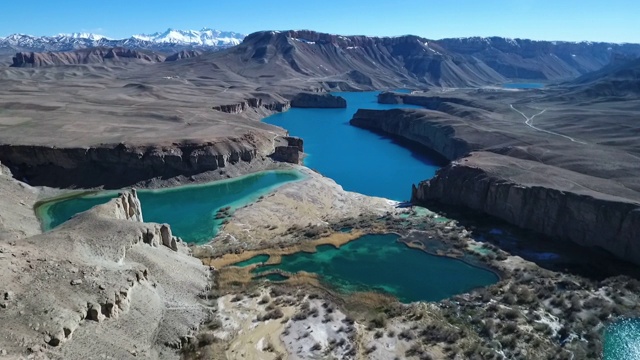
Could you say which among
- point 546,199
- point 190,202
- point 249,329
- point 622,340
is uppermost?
point 546,199

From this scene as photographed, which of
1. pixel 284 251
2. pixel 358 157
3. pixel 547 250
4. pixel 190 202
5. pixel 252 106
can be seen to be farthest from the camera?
pixel 252 106

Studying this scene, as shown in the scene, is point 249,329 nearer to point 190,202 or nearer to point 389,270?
point 389,270

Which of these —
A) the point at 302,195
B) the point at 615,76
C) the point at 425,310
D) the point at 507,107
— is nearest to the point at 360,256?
the point at 425,310

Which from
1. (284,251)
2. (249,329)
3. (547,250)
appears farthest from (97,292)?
(547,250)

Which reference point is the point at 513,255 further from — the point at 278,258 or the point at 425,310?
the point at 278,258

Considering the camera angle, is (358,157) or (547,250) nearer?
(547,250)
